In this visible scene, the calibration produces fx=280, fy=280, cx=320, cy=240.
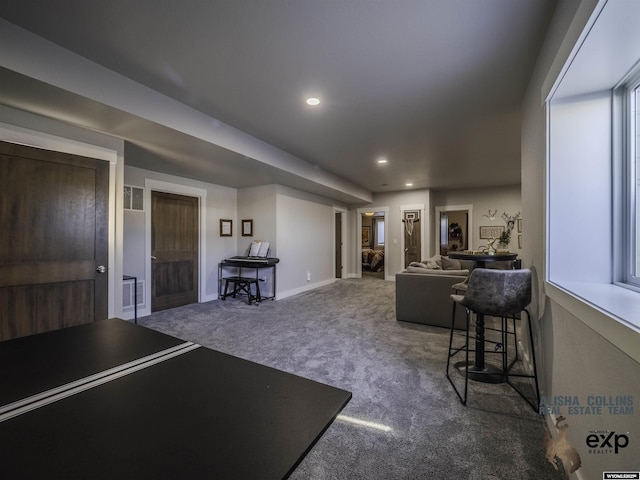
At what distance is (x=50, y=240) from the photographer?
2.55 meters

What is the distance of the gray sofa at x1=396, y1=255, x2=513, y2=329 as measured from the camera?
3.65 meters

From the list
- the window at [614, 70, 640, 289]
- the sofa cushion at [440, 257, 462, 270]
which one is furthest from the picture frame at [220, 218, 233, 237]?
the window at [614, 70, 640, 289]

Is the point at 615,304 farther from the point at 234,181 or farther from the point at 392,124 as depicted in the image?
the point at 234,181

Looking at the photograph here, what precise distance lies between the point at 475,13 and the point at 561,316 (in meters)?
1.83

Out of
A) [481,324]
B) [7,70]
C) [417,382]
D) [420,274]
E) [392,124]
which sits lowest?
[417,382]

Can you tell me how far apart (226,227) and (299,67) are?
13.9 feet

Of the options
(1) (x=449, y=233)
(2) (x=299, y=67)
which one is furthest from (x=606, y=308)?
(1) (x=449, y=233)

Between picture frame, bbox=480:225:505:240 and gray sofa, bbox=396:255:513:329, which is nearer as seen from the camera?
gray sofa, bbox=396:255:513:329

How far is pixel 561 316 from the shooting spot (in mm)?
1543

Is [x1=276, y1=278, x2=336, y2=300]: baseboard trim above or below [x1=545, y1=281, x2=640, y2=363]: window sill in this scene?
below

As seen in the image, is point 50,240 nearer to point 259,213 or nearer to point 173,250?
point 173,250

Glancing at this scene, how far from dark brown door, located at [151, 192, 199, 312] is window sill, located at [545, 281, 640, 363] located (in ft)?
16.8

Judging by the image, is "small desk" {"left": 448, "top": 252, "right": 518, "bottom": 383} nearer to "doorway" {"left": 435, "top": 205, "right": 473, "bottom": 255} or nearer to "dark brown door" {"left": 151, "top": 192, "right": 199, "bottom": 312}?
"dark brown door" {"left": 151, "top": 192, "right": 199, "bottom": 312}

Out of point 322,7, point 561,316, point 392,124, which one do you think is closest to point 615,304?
point 561,316
